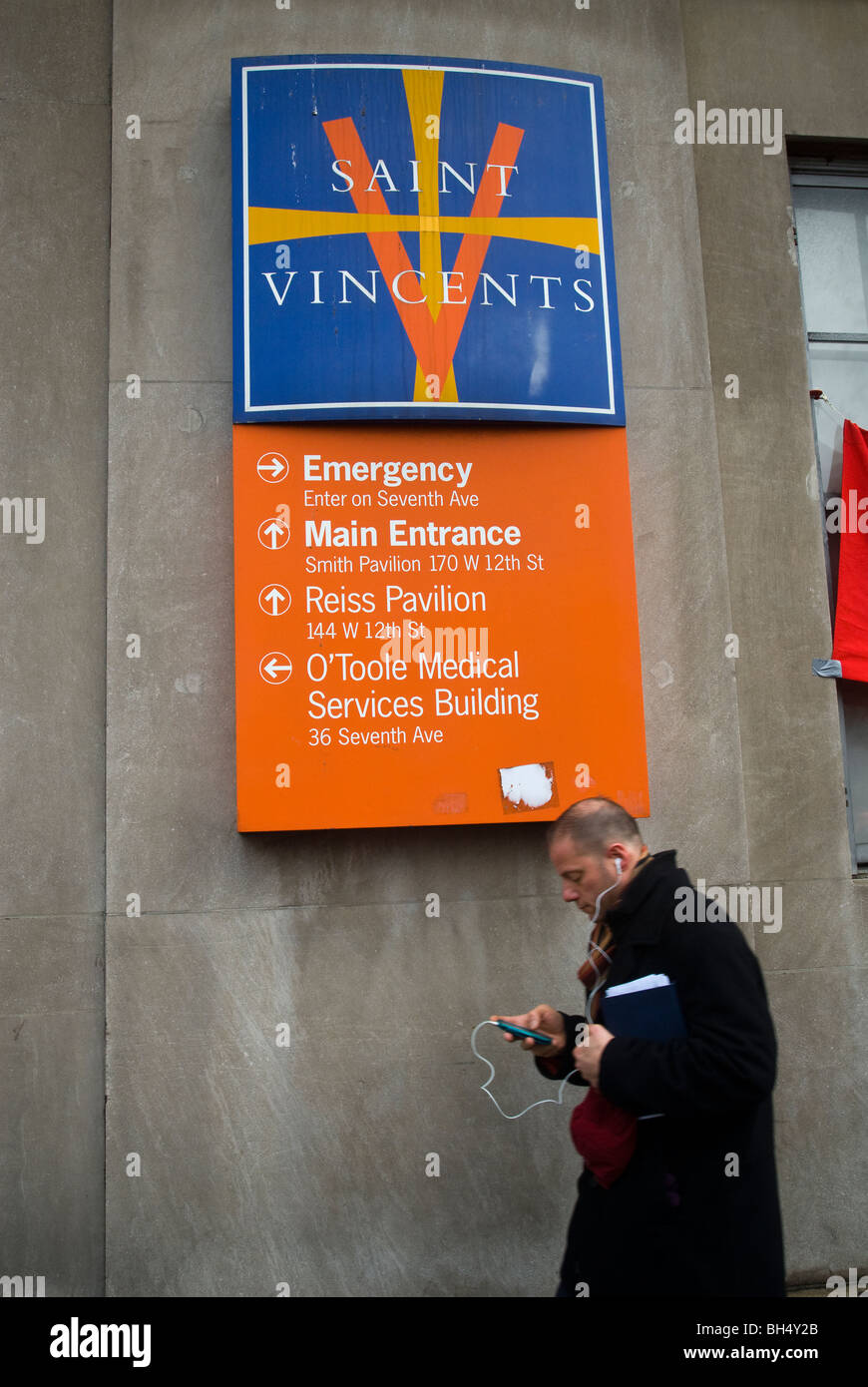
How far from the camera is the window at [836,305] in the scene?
19.5 ft

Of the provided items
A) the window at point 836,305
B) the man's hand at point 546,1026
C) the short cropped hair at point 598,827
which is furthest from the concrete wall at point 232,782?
the short cropped hair at point 598,827

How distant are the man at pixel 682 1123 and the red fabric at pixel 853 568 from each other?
3056 millimetres

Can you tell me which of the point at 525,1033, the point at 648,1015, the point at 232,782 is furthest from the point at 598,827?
the point at 232,782

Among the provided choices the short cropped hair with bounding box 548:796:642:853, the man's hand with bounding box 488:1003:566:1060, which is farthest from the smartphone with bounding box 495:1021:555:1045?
the short cropped hair with bounding box 548:796:642:853

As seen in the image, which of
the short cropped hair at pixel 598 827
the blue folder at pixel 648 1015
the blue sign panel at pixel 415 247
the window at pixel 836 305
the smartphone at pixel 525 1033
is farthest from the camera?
the window at pixel 836 305

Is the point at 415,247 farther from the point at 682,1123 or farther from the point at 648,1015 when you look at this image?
the point at 682,1123

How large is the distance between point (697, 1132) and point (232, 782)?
2.76 m

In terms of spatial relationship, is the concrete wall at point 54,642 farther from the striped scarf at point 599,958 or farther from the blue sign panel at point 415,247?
the striped scarf at point 599,958

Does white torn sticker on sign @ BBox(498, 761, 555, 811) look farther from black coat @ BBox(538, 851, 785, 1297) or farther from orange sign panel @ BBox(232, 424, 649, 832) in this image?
black coat @ BBox(538, 851, 785, 1297)

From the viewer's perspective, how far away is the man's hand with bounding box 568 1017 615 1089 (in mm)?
3016

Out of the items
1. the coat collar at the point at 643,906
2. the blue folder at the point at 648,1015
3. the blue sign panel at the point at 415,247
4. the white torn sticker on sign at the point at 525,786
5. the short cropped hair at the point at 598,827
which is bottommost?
the blue folder at the point at 648,1015

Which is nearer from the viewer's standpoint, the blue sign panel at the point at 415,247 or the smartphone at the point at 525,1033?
the smartphone at the point at 525,1033

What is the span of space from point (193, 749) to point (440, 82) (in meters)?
3.39
